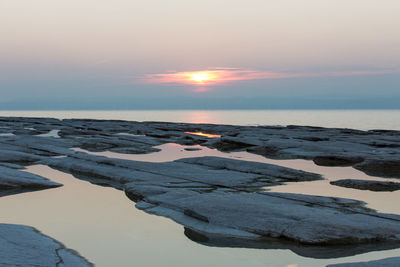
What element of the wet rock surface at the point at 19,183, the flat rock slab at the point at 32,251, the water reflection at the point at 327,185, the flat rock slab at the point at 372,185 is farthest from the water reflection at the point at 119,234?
the flat rock slab at the point at 372,185

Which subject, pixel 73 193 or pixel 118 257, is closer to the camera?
pixel 118 257

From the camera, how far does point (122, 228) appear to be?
553 centimetres

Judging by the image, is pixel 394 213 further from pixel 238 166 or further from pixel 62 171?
pixel 62 171

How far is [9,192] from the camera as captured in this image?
7.61 meters

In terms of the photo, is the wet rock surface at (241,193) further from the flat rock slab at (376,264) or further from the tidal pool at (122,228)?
the flat rock slab at (376,264)

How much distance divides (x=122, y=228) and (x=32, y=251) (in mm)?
1433

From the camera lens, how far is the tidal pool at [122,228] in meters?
4.41

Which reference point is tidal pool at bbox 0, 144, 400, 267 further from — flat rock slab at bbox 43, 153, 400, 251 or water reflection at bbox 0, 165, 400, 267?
flat rock slab at bbox 43, 153, 400, 251

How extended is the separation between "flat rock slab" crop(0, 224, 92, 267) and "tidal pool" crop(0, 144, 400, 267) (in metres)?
0.18

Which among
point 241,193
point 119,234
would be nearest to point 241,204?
point 241,193

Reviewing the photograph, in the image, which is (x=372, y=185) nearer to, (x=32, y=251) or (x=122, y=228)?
(x=122, y=228)

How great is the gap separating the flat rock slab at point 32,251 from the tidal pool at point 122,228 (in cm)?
18

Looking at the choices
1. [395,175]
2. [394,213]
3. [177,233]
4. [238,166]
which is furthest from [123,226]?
[395,175]

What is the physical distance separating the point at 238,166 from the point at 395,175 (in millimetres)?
3633
